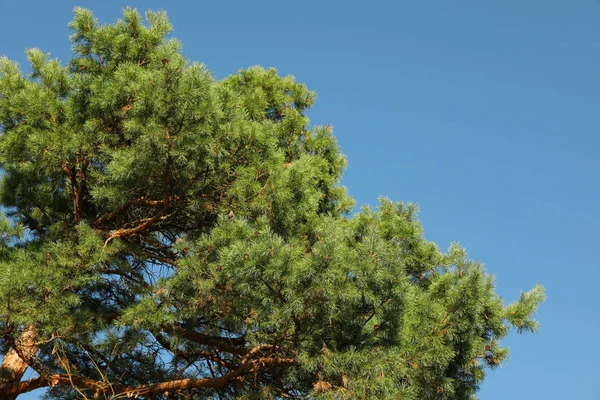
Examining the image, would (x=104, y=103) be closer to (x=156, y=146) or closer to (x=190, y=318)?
(x=156, y=146)

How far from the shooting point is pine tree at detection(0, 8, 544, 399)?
4781 millimetres

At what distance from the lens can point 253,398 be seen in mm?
5188

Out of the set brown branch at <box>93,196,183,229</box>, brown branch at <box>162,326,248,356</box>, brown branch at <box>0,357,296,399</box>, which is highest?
brown branch at <box>93,196,183,229</box>

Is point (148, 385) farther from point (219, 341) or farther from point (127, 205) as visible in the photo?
point (127, 205)

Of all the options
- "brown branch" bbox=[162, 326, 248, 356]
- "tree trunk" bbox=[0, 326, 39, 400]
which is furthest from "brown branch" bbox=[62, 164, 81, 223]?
"brown branch" bbox=[162, 326, 248, 356]

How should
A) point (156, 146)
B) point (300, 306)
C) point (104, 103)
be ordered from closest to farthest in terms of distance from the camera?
point (300, 306) → point (156, 146) → point (104, 103)

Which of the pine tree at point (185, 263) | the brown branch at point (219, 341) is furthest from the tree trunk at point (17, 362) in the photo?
the brown branch at point (219, 341)

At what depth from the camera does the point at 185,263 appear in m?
5.14

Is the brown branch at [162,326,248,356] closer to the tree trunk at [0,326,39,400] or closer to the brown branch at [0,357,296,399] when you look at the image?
the brown branch at [0,357,296,399]

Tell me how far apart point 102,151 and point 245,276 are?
1921 millimetres

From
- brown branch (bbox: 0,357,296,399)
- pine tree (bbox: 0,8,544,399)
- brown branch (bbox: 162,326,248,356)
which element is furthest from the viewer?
brown branch (bbox: 162,326,248,356)

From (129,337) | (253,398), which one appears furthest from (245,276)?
(129,337)

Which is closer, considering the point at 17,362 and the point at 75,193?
the point at 17,362

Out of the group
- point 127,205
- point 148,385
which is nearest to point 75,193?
point 127,205
